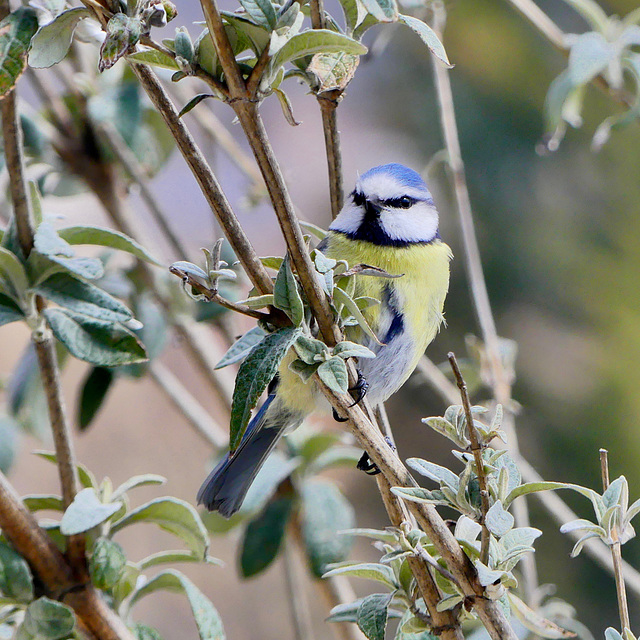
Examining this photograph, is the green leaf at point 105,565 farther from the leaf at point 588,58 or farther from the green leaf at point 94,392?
the leaf at point 588,58

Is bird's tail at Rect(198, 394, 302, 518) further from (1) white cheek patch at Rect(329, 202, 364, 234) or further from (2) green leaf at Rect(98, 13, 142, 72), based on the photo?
(2) green leaf at Rect(98, 13, 142, 72)

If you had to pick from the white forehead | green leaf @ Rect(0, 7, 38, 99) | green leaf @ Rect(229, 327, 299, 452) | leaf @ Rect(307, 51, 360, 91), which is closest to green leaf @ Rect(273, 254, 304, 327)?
green leaf @ Rect(229, 327, 299, 452)

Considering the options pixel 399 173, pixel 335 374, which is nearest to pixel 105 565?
pixel 335 374

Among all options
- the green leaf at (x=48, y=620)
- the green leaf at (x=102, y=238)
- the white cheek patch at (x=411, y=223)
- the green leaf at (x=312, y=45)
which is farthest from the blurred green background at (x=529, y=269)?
the green leaf at (x=312, y=45)

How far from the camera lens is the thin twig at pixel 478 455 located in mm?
378

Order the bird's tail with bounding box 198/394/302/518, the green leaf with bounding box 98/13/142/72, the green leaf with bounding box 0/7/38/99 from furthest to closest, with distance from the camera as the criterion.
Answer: the bird's tail with bounding box 198/394/302/518, the green leaf with bounding box 0/7/38/99, the green leaf with bounding box 98/13/142/72

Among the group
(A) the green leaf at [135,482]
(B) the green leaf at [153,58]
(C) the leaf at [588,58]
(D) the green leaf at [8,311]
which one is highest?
(B) the green leaf at [153,58]

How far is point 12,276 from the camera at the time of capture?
565 mm

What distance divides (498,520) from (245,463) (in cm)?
45

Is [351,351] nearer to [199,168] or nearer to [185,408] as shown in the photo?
[199,168]

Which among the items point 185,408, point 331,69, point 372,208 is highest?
point 331,69

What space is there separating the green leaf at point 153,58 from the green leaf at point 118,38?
2 cm

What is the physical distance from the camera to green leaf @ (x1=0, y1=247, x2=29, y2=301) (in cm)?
55

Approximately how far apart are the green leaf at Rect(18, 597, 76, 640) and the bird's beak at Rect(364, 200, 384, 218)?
1.91 ft
